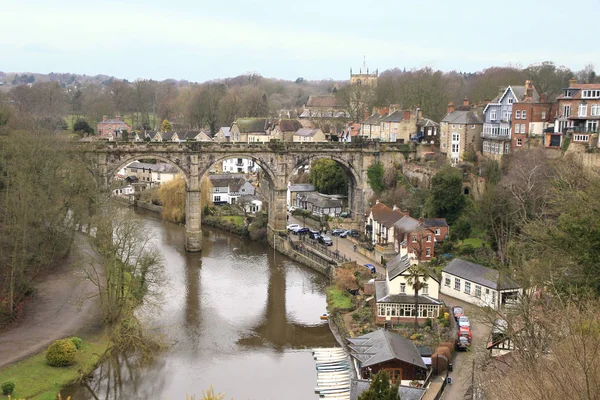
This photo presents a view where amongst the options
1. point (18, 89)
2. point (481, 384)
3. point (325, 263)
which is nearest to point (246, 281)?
point (325, 263)

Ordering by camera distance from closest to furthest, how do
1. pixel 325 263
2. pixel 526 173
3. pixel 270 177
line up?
pixel 526 173
pixel 325 263
pixel 270 177

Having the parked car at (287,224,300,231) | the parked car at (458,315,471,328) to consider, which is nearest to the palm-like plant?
the parked car at (458,315,471,328)

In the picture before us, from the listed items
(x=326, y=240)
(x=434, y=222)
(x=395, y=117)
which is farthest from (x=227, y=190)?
(x=434, y=222)

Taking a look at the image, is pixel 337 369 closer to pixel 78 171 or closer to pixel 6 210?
pixel 6 210

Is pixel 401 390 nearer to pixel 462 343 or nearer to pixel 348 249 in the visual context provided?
pixel 462 343

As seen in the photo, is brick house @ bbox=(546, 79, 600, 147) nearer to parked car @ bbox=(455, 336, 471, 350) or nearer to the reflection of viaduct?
the reflection of viaduct

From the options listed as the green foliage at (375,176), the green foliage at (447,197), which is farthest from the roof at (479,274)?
the green foliage at (375,176)

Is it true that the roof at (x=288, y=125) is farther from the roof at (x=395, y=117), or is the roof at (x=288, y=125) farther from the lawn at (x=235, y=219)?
the lawn at (x=235, y=219)
